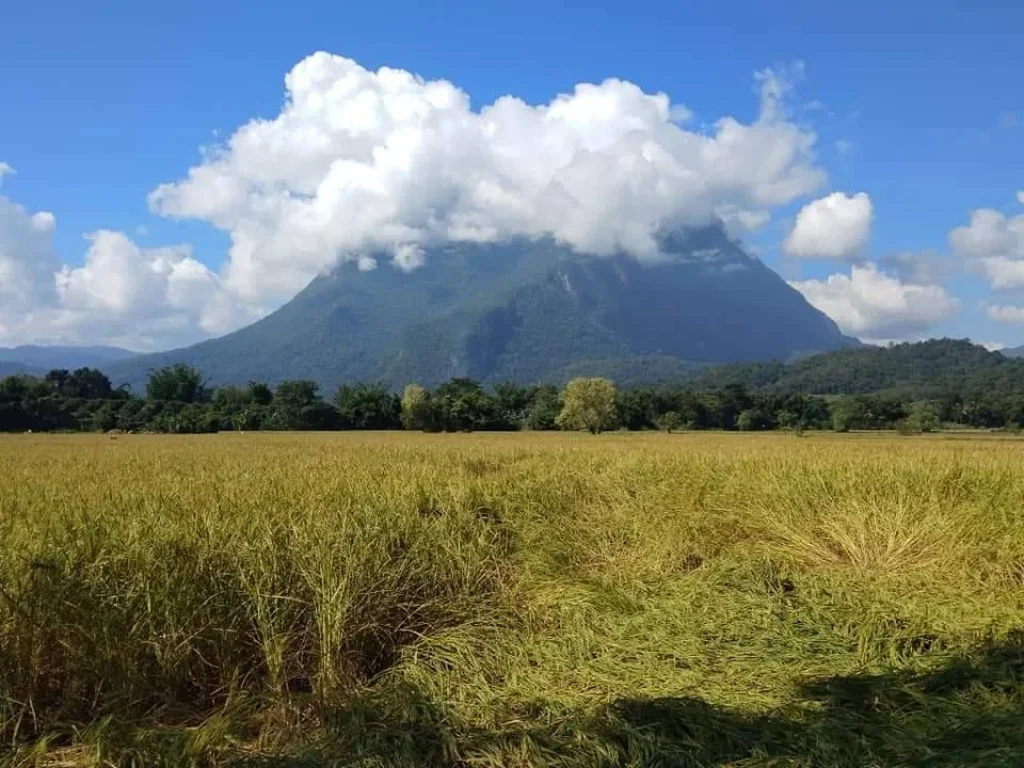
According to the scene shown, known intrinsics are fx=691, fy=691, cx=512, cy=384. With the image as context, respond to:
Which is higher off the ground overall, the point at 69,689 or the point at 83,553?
the point at 83,553

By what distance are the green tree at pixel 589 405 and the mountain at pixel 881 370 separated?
95.6 meters

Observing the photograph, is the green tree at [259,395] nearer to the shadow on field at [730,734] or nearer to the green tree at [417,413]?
the green tree at [417,413]

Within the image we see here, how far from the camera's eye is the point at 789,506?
29.0 ft

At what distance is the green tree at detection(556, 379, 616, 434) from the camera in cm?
6500

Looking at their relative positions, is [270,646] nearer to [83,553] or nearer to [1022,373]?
[83,553]

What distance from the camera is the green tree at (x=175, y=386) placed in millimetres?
95438

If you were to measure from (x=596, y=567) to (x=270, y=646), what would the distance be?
3.74 metres

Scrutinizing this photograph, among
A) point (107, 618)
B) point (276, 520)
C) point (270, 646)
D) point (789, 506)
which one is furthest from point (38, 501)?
point (789, 506)

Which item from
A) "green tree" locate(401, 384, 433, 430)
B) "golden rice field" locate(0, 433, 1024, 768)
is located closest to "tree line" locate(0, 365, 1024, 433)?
"green tree" locate(401, 384, 433, 430)

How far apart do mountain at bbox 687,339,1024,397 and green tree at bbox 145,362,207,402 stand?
107 m

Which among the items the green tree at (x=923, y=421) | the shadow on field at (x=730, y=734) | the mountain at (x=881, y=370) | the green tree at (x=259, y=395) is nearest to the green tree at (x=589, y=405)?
the green tree at (x=923, y=421)

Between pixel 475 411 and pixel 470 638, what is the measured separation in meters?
65.8

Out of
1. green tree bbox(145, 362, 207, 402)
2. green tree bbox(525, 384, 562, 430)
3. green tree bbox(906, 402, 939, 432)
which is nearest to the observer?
green tree bbox(906, 402, 939, 432)

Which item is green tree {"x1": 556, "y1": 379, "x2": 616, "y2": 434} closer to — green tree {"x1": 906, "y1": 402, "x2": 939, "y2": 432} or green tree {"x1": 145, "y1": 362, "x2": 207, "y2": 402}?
green tree {"x1": 906, "y1": 402, "x2": 939, "y2": 432}
